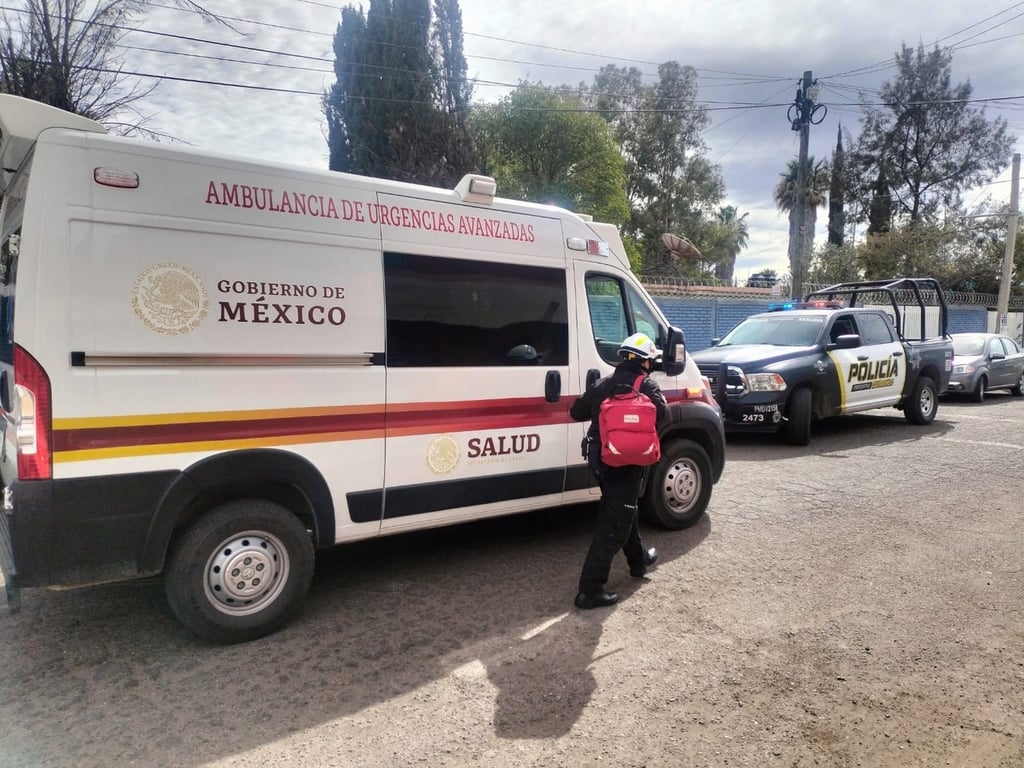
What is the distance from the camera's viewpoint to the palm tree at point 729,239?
47.0m

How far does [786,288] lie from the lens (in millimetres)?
21406

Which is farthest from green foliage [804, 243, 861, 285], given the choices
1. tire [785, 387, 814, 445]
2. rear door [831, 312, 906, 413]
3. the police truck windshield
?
tire [785, 387, 814, 445]

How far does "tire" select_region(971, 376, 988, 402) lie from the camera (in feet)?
47.4

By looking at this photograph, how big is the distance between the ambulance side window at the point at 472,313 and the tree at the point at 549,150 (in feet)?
84.4

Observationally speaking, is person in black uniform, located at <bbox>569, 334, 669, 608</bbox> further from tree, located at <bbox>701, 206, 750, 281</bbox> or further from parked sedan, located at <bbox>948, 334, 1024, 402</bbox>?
tree, located at <bbox>701, 206, 750, 281</bbox>

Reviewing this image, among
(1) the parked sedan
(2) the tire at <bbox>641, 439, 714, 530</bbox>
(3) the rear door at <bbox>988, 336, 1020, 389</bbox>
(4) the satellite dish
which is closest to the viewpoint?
(2) the tire at <bbox>641, 439, 714, 530</bbox>

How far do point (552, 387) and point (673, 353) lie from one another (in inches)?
45.5

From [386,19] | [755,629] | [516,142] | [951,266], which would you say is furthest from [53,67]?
[951,266]

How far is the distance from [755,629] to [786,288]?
63.4 ft

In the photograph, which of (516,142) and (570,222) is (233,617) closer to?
(570,222)

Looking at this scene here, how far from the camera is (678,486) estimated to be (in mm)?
5594

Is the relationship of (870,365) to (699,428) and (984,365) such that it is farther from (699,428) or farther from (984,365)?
(699,428)

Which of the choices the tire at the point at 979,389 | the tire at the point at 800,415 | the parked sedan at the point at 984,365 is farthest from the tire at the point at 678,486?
the tire at the point at 979,389

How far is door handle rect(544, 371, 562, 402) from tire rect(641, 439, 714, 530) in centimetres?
114
